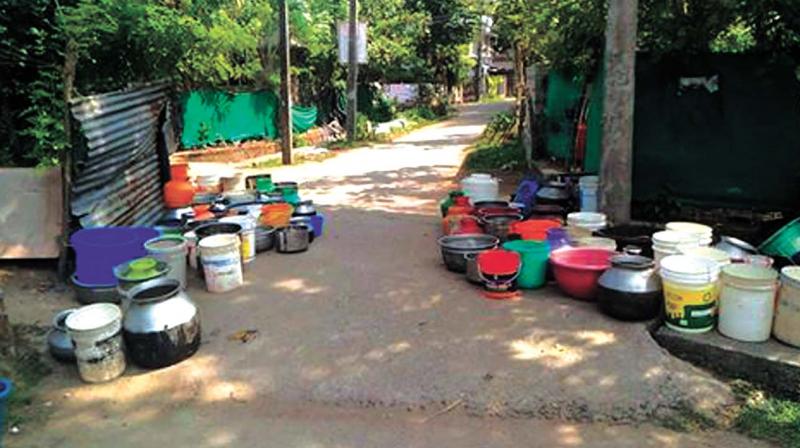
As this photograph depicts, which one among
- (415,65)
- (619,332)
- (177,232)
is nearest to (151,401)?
(177,232)

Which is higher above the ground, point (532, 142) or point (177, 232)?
point (532, 142)

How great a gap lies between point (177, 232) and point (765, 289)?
197 inches

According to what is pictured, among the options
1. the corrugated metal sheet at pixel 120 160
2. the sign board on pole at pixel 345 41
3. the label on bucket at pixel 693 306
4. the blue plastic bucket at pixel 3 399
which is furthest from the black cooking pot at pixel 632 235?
the sign board on pole at pixel 345 41

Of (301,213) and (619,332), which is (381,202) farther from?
(619,332)

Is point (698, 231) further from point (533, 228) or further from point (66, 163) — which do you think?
point (66, 163)

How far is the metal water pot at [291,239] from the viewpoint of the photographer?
6293 mm

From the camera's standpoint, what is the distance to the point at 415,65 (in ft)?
93.5

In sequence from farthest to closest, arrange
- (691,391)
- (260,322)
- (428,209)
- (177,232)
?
(428,209), (177,232), (260,322), (691,391)

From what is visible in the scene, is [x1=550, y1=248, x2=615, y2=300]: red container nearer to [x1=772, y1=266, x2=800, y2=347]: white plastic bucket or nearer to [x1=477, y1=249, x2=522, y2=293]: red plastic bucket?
[x1=477, y1=249, x2=522, y2=293]: red plastic bucket

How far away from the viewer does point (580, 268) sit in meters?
4.66

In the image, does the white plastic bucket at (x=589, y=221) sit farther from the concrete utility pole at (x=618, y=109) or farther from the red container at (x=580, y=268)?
the red container at (x=580, y=268)

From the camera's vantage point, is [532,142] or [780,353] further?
[532,142]

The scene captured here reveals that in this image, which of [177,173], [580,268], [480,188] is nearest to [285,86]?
[177,173]

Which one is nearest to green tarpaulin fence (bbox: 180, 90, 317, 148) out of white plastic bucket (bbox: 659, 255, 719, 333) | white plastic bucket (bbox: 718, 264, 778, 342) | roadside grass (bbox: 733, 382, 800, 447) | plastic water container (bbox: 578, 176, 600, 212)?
plastic water container (bbox: 578, 176, 600, 212)
